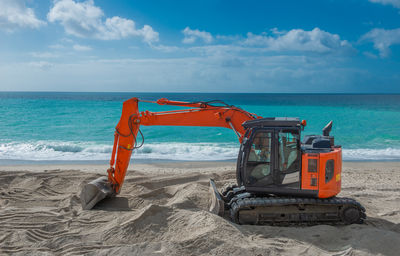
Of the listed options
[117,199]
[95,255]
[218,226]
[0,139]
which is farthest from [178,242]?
[0,139]

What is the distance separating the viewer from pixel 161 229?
224 inches

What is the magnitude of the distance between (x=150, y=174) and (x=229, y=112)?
4959 mm

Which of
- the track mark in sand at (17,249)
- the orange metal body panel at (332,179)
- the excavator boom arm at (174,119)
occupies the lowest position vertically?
the track mark in sand at (17,249)

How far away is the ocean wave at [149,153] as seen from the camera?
14.5 meters

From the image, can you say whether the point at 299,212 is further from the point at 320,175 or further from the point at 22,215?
the point at 22,215

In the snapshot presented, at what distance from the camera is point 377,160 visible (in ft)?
46.7

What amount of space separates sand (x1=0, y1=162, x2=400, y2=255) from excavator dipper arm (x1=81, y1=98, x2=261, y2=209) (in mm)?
418

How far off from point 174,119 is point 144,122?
0.64 metres

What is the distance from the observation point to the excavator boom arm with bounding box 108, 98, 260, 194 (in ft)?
21.8

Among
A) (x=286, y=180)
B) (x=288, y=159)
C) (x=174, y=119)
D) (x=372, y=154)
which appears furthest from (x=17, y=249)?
(x=372, y=154)

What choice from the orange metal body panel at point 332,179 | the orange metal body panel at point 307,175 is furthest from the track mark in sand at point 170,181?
the orange metal body panel at point 332,179

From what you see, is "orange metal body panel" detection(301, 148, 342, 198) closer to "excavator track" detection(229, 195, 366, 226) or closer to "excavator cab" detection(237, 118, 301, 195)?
"excavator cab" detection(237, 118, 301, 195)

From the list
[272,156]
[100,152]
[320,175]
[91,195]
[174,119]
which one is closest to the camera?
[320,175]

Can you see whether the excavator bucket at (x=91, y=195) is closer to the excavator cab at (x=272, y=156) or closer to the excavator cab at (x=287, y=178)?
the excavator cab at (x=287, y=178)
